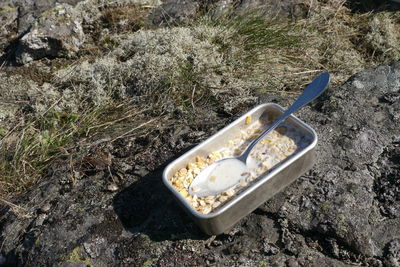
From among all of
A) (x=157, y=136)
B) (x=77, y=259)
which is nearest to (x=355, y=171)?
(x=157, y=136)

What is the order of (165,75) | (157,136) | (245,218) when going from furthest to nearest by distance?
(165,75)
(157,136)
(245,218)

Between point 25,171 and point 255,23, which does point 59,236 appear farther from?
point 255,23

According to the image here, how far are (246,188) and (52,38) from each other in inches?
105

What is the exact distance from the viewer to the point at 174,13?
14.9 ft

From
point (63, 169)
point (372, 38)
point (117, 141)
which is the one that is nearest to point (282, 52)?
point (372, 38)

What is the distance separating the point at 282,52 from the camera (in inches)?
158

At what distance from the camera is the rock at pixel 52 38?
13.6 feet

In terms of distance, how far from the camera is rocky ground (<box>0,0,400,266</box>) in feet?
7.78

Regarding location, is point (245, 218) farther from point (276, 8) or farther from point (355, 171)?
point (276, 8)

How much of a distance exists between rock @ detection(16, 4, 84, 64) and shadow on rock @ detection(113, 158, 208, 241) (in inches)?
79.5

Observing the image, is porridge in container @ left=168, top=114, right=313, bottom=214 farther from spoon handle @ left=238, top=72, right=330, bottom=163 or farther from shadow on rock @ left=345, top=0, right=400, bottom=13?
shadow on rock @ left=345, top=0, right=400, bottom=13

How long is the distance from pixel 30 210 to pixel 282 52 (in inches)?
96.1

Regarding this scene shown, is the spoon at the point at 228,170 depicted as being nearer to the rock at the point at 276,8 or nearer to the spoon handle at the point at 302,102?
the spoon handle at the point at 302,102

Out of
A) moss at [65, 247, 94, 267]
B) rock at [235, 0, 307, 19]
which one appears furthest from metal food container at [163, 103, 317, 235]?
rock at [235, 0, 307, 19]
